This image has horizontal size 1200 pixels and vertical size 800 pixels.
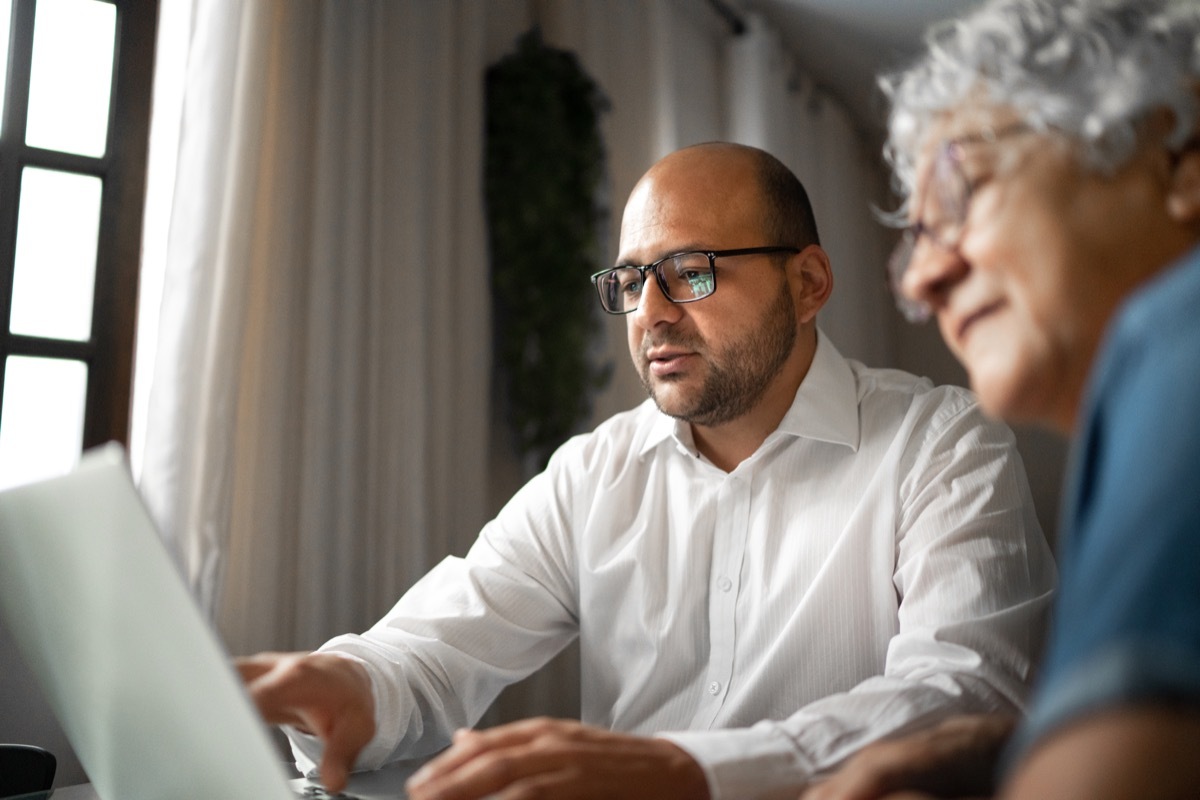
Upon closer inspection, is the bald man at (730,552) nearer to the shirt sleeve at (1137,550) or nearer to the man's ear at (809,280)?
the man's ear at (809,280)

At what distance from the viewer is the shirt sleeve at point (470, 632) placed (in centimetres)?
128

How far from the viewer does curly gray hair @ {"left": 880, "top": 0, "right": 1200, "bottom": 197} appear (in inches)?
26.6

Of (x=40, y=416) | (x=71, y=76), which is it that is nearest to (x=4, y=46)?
(x=71, y=76)

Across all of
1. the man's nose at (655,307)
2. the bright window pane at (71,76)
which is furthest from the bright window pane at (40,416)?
the man's nose at (655,307)

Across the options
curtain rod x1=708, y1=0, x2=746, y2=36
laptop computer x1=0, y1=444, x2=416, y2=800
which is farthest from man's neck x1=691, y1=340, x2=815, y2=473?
curtain rod x1=708, y1=0, x2=746, y2=36

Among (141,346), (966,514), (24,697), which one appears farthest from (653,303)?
(24,697)

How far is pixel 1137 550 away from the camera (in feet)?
1.23

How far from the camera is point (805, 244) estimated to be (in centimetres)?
179

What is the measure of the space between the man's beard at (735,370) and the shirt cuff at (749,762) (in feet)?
2.71

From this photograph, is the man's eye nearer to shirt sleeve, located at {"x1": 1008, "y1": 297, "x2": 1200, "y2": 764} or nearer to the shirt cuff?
the shirt cuff

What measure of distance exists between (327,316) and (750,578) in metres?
1.35

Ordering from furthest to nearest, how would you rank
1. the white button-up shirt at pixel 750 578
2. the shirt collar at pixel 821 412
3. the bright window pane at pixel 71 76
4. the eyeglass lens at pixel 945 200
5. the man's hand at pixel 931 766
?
the bright window pane at pixel 71 76
the shirt collar at pixel 821 412
the white button-up shirt at pixel 750 578
the eyeglass lens at pixel 945 200
the man's hand at pixel 931 766

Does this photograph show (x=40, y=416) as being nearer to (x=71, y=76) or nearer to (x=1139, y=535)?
(x=71, y=76)

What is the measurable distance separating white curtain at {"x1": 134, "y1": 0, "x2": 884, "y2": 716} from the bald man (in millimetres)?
746
